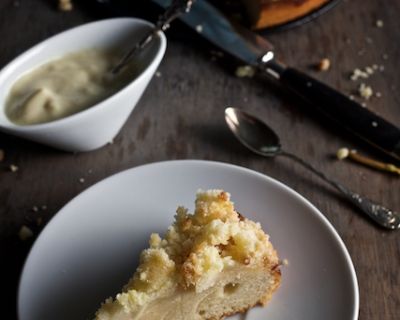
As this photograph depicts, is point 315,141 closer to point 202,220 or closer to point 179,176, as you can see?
point 179,176

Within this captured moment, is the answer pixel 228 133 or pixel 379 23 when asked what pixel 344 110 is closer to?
pixel 228 133

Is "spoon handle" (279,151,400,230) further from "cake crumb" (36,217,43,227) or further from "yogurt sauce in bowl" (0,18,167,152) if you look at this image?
"cake crumb" (36,217,43,227)

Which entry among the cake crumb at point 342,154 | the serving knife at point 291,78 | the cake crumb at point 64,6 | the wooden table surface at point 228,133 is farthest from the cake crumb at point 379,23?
the cake crumb at point 64,6

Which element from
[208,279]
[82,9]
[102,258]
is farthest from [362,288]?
[82,9]

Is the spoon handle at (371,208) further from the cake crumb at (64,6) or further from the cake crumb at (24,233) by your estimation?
the cake crumb at (64,6)

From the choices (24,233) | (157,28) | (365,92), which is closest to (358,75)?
(365,92)

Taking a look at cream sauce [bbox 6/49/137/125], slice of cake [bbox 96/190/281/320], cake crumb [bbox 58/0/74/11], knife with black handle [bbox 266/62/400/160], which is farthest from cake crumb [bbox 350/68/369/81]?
cake crumb [bbox 58/0/74/11]
